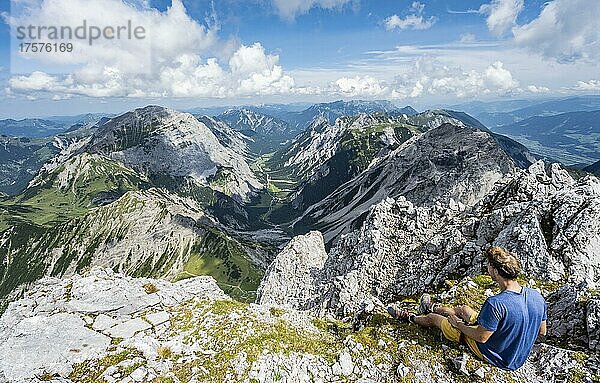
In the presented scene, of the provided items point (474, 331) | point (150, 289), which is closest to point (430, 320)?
point (474, 331)

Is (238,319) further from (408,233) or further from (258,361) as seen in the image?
(408,233)

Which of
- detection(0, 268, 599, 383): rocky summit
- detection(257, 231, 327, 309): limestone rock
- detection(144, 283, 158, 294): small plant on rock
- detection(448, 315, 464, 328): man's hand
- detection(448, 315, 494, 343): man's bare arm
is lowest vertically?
detection(257, 231, 327, 309): limestone rock

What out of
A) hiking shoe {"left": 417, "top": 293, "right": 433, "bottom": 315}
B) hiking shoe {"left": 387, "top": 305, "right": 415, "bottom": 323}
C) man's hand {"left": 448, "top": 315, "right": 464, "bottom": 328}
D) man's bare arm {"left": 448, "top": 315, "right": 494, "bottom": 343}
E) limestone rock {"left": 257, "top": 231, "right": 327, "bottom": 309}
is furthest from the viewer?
limestone rock {"left": 257, "top": 231, "right": 327, "bottom": 309}

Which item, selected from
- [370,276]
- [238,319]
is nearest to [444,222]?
[370,276]

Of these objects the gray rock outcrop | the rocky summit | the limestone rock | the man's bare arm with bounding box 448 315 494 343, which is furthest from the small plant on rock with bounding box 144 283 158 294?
the limestone rock

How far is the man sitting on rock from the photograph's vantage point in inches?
466

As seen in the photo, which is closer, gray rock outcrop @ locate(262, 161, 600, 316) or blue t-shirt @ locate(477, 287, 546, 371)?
blue t-shirt @ locate(477, 287, 546, 371)

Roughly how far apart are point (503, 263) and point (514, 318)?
2041 millimetres

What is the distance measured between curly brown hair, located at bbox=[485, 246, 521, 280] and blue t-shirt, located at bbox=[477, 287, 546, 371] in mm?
703

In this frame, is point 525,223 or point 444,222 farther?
point 444,222

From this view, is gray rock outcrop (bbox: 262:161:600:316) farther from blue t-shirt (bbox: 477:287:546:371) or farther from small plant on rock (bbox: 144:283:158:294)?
small plant on rock (bbox: 144:283:158:294)

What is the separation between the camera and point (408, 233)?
1907 inches

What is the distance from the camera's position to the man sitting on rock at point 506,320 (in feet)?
38.9

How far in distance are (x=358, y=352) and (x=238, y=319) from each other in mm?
6930
